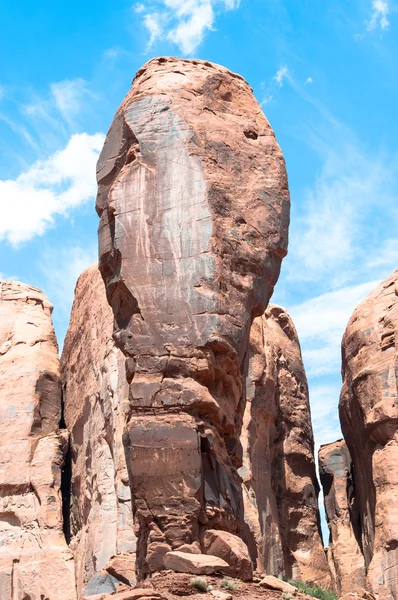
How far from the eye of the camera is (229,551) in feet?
47.3

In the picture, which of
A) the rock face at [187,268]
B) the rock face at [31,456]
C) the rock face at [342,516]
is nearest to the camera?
the rock face at [187,268]

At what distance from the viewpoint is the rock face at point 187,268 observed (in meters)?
14.7

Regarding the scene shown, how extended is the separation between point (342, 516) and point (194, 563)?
47.9 ft

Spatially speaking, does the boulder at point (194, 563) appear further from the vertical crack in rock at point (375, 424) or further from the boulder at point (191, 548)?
the vertical crack in rock at point (375, 424)

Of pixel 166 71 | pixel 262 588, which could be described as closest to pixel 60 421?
pixel 166 71

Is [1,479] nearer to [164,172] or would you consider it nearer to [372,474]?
[372,474]

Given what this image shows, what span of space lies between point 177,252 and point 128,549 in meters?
7.04

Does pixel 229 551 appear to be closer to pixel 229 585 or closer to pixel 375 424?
pixel 229 585

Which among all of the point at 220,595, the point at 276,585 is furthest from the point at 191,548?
the point at 220,595

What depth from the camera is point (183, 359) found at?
15.1 metres

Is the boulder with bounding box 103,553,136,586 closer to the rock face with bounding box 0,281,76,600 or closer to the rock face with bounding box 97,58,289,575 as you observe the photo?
the rock face with bounding box 97,58,289,575

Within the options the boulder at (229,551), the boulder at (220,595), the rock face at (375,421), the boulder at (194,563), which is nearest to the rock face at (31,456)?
the rock face at (375,421)

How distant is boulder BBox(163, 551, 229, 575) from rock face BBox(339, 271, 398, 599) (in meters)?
8.33

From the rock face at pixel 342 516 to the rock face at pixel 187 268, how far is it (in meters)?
Answer: 10.9
